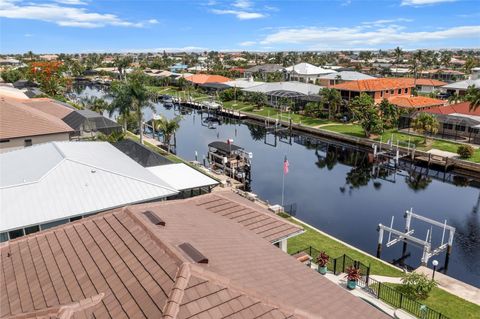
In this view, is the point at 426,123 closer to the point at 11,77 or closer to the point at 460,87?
the point at 460,87

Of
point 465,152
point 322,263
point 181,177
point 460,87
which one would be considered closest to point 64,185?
point 181,177

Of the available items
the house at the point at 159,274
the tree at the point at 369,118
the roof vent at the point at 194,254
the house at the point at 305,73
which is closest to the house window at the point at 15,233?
the house at the point at 159,274

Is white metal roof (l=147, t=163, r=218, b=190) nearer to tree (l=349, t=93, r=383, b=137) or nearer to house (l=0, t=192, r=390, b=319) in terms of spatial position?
house (l=0, t=192, r=390, b=319)

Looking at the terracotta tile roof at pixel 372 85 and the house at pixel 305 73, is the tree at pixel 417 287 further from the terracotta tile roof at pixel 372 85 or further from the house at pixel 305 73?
the house at pixel 305 73

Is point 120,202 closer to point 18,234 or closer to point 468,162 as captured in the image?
point 18,234

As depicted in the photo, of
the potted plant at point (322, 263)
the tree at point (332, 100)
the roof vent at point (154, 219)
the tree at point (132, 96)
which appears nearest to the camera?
the roof vent at point (154, 219)
